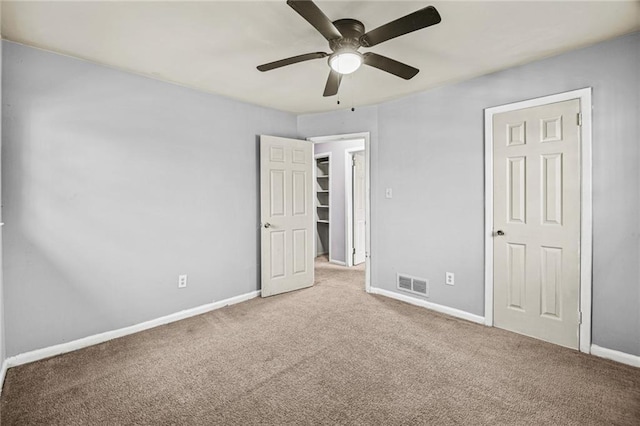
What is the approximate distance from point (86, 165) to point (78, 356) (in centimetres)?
153

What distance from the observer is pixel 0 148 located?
2.16m

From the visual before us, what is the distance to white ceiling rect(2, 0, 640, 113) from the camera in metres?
1.84

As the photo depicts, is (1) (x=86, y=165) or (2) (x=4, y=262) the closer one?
(2) (x=4, y=262)

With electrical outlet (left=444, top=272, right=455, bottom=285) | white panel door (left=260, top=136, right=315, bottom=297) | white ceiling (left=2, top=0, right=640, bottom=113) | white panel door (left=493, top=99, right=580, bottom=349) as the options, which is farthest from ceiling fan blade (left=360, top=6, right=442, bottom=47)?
electrical outlet (left=444, top=272, right=455, bottom=285)

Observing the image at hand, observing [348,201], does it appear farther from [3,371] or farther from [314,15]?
[3,371]

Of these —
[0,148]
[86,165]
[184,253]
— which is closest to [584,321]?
[184,253]

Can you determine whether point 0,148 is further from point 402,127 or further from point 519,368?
point 519,368

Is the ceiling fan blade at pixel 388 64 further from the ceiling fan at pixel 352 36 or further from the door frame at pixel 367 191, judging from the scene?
the door frame at pixel 367 191

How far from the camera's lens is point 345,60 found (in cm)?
196

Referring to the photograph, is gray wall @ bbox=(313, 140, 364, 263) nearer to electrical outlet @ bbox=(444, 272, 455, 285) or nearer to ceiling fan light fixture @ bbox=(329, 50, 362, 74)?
electrical outlet @ bbox=(444, 272, 455, 285)

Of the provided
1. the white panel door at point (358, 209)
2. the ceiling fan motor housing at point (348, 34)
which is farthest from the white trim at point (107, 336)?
the ceiling fan motor housing at point (348, 34)

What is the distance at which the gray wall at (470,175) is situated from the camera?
220 cm

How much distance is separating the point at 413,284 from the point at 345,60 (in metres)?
2.57

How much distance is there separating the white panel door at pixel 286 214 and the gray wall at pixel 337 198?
1.54 meters
